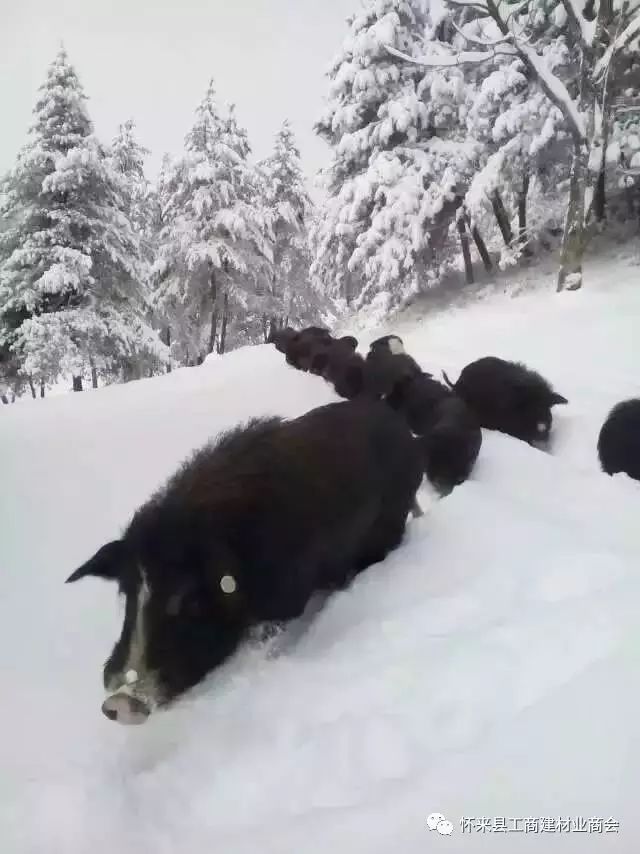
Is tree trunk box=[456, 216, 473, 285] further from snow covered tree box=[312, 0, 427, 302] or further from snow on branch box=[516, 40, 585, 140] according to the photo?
snow on branch box=[516, 40, 585, 140]

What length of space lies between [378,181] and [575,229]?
2222 millimetres

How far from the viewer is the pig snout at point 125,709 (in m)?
1.36

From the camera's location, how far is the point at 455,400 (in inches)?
157

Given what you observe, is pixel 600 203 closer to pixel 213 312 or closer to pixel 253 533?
pixel 253 533

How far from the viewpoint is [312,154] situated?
7188 millimetres

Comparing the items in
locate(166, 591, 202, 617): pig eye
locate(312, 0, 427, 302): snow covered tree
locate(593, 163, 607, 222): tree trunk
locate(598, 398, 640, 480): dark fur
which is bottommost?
locate(598, 398, 640, 480): dark fur

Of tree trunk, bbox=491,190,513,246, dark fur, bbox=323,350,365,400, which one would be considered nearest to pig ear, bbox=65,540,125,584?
dark fur, bbox=323,350,365,400

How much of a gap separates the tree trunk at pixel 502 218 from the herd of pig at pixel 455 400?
1546mm

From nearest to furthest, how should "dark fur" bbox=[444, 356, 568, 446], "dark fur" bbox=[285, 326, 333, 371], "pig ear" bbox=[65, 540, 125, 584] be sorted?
"pig ear" bbox=[65, 540, 125, 584], "dark fur" bbox=[444, 356, 568, 446], "dark fur" bbox=[285, 326, 333, 371]

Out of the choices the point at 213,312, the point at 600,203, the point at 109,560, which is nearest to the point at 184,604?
the point at 109,560

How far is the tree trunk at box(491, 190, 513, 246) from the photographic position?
18.6 feet

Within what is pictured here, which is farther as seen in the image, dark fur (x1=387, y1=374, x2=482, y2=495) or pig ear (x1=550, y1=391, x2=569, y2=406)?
pig ear (x1=550, y1=391, x2=569, y2=406)

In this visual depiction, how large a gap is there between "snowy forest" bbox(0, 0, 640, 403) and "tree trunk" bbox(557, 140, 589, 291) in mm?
14

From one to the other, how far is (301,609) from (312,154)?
670cm
